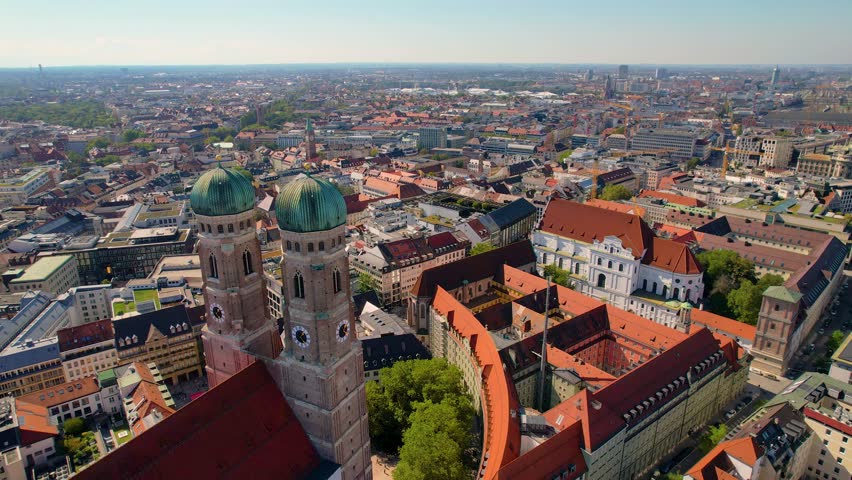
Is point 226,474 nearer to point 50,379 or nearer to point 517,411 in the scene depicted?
point 517,411

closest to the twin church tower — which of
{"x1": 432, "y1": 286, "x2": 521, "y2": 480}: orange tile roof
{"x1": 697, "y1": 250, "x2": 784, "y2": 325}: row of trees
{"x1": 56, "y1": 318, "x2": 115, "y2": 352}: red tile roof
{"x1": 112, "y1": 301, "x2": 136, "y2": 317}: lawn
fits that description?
{"x1": 432, "y1": 286, "x2": 521, "y2": 480}: orange tile roof

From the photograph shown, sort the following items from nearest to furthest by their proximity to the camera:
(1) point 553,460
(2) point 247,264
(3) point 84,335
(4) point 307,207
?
(4) point 307,207
(2) point 247,264
(1) point 553,460
(3) point 84,335

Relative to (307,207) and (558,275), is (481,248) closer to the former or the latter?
(558,275)

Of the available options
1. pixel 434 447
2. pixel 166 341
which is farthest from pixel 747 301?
pixel 166 341

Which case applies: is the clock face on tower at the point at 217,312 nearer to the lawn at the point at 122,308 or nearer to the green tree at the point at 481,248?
the lawn at the point at 122,308

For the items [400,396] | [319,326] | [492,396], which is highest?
[319,326]

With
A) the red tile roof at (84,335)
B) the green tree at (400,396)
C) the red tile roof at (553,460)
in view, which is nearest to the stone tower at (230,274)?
the green tree at (400,396)

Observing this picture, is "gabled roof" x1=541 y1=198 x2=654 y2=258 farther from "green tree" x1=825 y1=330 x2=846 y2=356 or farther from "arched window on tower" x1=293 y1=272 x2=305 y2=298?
"arched window on tower" x1=293 y1=272 x2=305 y2=298
